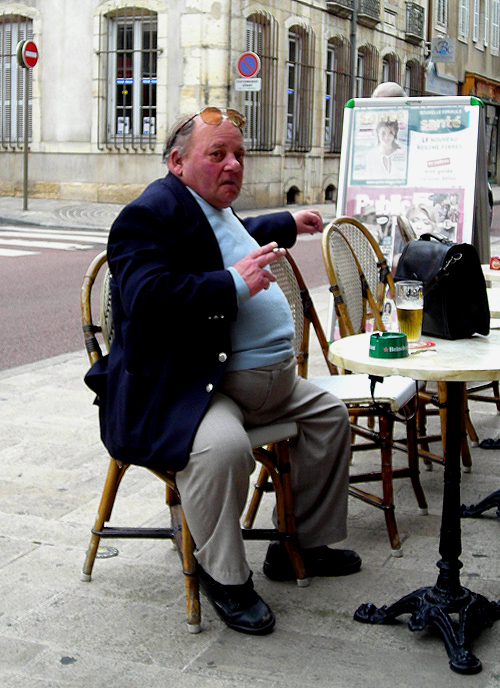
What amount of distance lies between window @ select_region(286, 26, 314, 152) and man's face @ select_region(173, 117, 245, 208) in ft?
65.5

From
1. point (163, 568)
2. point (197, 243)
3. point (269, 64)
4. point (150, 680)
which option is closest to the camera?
point (150, 680)

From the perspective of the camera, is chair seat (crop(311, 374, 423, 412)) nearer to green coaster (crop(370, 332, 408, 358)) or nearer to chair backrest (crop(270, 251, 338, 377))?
chair backrest (crop(270, 251, 338, 377))

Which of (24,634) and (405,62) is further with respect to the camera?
(405,62)

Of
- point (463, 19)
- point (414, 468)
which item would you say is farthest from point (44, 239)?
point (463, 19)

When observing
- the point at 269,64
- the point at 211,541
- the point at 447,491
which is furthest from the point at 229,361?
the point at 269,64

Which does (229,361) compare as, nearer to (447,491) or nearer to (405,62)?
(447,491)

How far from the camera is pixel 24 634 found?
2945mm

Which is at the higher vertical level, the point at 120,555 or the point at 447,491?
the point at 447,491

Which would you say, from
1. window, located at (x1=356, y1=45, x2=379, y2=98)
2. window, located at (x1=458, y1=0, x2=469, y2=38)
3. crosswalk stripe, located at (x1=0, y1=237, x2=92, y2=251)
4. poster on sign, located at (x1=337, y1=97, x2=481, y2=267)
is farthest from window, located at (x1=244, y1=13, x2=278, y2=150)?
window, located at (x1=458, y1=0, x2=469, y2=38)

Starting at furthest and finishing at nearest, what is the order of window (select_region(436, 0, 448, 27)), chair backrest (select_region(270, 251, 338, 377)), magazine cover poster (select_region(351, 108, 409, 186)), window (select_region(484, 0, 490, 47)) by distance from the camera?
1. window (select_region(484, 0, 490, 47))
2. window (select_region(436, 0, 448, 27))
3. magazine cover poster (select_region(351, 108, 409, 186))
4. chair backrest (select_region(270, 251, 338, 377))

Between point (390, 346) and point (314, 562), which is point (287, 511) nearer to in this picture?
point (314, 562)

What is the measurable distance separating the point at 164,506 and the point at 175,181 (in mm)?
1444

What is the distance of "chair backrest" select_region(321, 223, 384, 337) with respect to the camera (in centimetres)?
436

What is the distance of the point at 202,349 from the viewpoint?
309 centimetres
